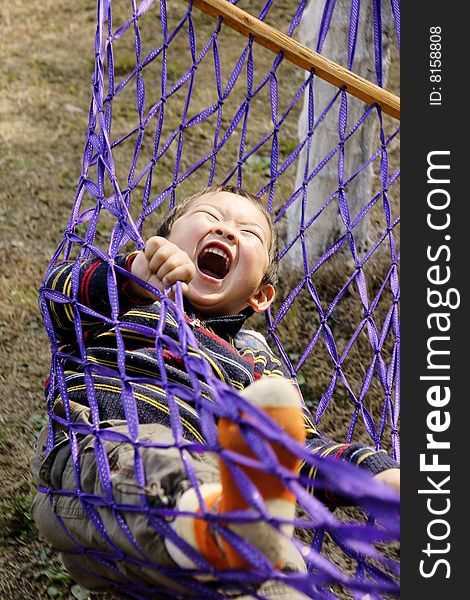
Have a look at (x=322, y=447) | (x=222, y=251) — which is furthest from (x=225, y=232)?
(x=322, y=447)

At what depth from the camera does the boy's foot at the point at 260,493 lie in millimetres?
1196

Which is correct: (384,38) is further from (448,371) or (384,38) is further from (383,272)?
(448,371)

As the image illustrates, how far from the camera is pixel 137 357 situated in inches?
69.5

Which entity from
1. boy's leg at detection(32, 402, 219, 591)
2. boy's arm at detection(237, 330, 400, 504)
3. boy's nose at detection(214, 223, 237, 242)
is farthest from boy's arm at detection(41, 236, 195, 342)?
boy's arm at detection(237, 330, 400, 504)

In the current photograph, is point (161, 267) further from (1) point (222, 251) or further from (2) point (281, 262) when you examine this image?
(2) point (281, 262)

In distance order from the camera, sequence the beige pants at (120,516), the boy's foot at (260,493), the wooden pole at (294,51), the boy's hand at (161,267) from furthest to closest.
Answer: the wooden pole at (294,51), the boy's hand at (161,267), the beige pants at (120,516), the boy's foot at (260,493)

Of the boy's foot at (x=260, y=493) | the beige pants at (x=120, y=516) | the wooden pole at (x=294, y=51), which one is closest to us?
the boy's foot at (x=260, y=493)

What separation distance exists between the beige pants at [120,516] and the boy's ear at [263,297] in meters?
0.58

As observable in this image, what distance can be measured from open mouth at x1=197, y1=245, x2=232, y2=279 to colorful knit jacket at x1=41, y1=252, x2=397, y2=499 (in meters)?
0.09

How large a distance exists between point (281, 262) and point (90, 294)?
1.23m

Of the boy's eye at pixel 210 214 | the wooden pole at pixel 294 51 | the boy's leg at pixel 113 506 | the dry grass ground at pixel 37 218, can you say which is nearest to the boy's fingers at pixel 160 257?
the boy's leg at pixel 113 506

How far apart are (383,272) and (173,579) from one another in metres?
1.63

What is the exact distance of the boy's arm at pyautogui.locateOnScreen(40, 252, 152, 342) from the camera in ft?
5.44

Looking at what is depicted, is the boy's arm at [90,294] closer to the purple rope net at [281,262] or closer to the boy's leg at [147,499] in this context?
the purple rope net at [281,262]
